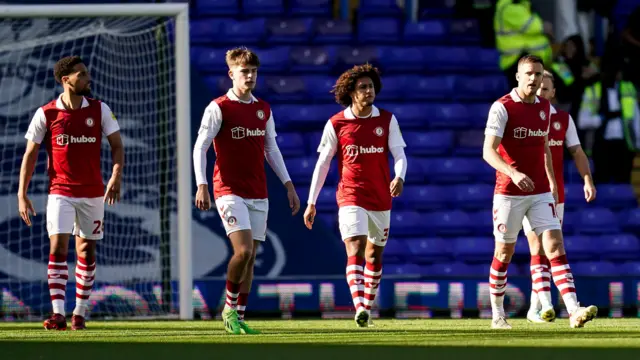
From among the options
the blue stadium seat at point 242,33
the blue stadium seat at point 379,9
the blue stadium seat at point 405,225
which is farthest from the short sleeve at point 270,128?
the blue stadium seat at point 379,9

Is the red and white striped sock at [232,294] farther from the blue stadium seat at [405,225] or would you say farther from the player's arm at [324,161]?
the blue stadium seat at [405,225]

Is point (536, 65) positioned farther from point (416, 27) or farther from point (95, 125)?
point (416, 27)

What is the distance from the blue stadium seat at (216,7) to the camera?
54.5ft

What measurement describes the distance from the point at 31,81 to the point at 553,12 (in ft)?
23.2

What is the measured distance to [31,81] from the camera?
45.9ft

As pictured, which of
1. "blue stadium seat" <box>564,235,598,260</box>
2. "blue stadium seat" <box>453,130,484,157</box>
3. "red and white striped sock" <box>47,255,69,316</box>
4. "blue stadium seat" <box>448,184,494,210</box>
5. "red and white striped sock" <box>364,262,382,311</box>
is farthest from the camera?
"blue stadium seat" <box>453,130,484,157</box>

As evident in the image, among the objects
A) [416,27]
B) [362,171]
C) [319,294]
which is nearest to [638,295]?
[319,294]

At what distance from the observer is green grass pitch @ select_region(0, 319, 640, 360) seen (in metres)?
6.30

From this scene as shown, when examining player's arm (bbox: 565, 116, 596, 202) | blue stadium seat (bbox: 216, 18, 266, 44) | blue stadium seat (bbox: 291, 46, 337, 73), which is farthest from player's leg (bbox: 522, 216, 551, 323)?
blue stadium seat (bbox: 216, 18, 266, 44)

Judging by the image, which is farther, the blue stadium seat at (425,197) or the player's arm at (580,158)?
the blue stadium seat at (425,197)

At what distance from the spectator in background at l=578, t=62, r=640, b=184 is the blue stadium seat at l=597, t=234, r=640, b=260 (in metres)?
1.01

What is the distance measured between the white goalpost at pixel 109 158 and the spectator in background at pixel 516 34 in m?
4.75

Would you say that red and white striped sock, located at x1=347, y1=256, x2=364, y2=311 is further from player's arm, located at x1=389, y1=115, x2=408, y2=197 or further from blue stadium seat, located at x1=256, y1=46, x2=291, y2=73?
blue stadium seat, located at x1=256, y1=46, x2=291, y2=73

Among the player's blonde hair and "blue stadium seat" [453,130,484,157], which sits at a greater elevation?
"blue stadium seat" [453,130,484,157]
